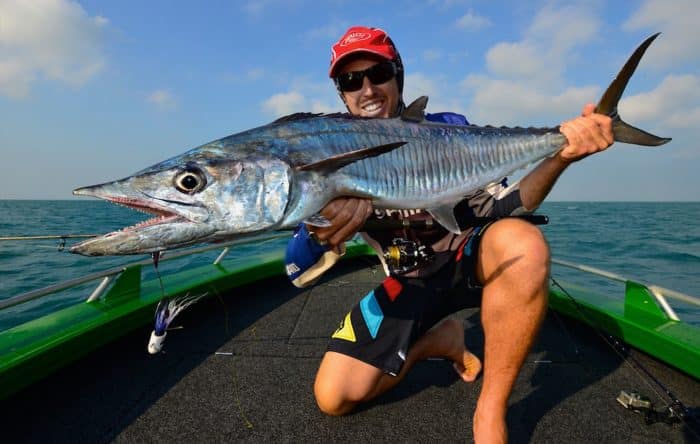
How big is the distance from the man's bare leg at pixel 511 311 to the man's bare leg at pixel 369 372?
576mm

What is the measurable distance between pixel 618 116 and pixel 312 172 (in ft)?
7.15

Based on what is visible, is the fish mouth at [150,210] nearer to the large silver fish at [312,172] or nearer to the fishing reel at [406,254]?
the large silver fish at [312,172]

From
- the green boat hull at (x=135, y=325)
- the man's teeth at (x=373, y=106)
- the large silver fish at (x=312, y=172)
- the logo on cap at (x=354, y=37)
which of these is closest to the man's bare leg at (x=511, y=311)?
the large silver fish at (x=312, y=172)

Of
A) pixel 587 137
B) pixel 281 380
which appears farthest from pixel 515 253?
pixel 281 380

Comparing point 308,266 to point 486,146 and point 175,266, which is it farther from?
point 175,266

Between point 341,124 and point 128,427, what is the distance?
2334mm

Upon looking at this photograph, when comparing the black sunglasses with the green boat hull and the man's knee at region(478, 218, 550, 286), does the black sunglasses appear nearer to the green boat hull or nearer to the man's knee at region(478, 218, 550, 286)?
the man's knee at region(478, 218, 550, 286)

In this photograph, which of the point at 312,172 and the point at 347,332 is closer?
the point at 312,172

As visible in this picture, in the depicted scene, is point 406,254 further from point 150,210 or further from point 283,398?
point 150,210

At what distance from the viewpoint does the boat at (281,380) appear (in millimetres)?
2422

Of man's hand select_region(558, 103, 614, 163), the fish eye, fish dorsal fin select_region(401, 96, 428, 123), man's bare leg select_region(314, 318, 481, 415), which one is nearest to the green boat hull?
man's bare leg select_region(314, 318, 481, 415)

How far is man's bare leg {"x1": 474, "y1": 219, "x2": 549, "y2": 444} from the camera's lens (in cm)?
230

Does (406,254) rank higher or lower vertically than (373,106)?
lower

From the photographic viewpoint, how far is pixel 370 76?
3164 mm
